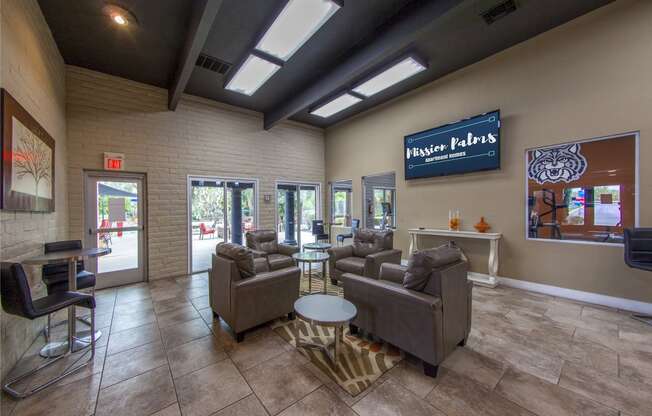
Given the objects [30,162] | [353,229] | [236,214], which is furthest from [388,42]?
[236,214]

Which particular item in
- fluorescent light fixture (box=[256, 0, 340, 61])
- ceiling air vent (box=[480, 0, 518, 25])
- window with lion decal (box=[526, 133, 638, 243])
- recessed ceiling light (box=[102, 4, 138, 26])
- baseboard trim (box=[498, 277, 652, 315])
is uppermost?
ceiling air vent (box=[480, 0, 518, 25])

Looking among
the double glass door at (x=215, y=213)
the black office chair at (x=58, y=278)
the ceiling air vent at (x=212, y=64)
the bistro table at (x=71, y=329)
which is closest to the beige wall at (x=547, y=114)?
the ceiling air vent at (x=212, y=64)

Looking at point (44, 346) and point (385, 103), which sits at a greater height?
point (385, 103)

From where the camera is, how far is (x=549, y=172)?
12.0ft

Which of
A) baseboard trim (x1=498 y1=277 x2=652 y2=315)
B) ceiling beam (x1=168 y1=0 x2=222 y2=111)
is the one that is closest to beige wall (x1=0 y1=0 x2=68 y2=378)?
ceiling beam (x1=168 y1=0 x2=222 y2=111)

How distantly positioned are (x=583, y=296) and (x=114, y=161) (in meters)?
7.45

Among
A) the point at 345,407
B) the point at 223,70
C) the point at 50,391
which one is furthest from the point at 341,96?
the point at 50,391

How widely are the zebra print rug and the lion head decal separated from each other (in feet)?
11.4

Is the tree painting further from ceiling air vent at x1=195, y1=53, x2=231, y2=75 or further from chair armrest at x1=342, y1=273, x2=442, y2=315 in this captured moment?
chair armrest at x1=342, y1=273, x2=442, y2=315

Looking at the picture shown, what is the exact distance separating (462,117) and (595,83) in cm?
161

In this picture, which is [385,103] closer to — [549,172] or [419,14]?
[419,14]

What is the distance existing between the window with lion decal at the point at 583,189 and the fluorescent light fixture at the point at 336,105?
3.25 m

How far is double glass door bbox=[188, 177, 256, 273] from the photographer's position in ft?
17.0

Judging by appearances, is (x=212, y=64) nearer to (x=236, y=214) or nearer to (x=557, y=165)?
(x=236, y=214)
